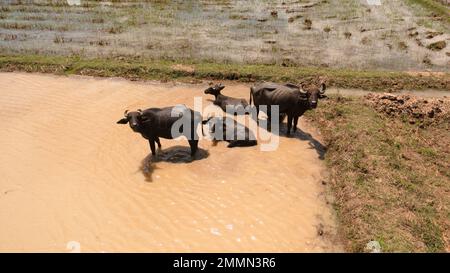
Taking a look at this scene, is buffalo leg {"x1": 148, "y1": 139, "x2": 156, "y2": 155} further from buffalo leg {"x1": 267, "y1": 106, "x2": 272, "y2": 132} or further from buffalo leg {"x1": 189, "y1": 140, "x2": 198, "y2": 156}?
buffalo leg {"x1": 267, "y1": 106, "x2": 272, "y2": 132}

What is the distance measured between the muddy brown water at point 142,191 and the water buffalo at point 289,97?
0.78 m

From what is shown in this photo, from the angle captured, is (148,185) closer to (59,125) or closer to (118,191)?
(118,191)

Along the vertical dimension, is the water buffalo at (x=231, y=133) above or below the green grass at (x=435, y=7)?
below

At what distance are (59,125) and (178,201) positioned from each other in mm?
5012

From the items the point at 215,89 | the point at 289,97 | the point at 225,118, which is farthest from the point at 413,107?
the point at 215,89

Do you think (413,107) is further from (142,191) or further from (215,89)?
(142,191)

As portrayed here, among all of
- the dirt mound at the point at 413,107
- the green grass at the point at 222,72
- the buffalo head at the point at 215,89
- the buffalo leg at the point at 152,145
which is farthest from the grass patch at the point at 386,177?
the buffalo leg at the point at 152,145

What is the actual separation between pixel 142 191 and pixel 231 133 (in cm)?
273

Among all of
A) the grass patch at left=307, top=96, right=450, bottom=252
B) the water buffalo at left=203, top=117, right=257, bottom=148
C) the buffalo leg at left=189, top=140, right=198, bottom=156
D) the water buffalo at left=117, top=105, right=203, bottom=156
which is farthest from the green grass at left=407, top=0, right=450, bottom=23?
the water buffalo at left=117, top=105, right=203, bottom=156

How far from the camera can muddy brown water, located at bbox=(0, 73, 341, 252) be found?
714 cm

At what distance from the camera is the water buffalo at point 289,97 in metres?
9.61

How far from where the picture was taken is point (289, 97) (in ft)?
32.8

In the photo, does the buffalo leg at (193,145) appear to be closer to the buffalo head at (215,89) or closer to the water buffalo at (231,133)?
the water buffalo at (231,133)
